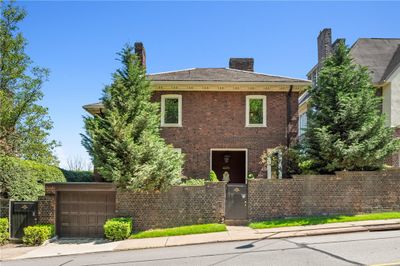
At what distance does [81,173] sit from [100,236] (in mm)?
9496

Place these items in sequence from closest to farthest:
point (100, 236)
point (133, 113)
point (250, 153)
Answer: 1. point (100, 236)
2. point (133, 113)
3. point (250, 153)

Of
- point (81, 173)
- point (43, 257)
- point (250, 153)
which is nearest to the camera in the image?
point (43, 257)

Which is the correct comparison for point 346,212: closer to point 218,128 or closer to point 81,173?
point 218,128

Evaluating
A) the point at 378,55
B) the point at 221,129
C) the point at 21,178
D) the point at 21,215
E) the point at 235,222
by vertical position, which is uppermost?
the point at 378,55

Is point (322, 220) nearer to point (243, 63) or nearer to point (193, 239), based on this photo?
point (193, 239)

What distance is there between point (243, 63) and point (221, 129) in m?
5.68

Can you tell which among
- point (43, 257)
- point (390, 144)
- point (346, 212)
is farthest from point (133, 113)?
point (390, 144)

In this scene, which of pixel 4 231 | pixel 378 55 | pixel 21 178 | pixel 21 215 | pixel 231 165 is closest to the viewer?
pixel 4 231

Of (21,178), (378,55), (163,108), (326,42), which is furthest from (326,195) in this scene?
(21,178)

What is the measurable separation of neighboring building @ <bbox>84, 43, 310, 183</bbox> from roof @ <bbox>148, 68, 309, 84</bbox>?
0.06 meters

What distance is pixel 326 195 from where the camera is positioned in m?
14.9

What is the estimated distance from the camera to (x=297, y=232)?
40.3ft

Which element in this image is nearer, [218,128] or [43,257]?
[43,257]

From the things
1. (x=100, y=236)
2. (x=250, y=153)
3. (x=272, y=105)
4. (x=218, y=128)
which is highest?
(x=272, y=105)
